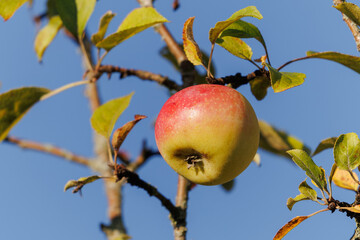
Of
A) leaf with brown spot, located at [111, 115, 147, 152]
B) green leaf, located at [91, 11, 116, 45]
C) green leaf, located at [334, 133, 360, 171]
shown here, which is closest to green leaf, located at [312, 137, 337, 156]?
green leaf, located at [334, 133, 360, 171]

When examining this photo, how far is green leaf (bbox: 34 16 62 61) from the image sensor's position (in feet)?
5.27

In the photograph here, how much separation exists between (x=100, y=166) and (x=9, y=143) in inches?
18.0

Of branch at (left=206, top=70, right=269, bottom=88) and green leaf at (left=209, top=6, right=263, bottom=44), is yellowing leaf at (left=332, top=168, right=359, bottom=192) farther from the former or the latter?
green leaf at (left=209, top=6, right=263, bottom=44)

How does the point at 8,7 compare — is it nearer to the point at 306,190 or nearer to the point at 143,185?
the point at 143,185

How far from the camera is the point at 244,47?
101 cm

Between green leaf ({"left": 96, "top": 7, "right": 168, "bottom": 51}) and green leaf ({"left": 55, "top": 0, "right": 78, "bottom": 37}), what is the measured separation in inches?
11.7

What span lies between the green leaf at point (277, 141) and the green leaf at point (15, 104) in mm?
752

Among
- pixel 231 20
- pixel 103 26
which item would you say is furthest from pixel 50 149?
pixel 231 20

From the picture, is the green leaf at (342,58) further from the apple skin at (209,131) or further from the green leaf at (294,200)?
the green leaf at (294,200)

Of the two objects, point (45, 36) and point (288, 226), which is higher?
point (45, 36)

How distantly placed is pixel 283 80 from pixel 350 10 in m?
0.20

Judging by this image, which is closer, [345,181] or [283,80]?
[283,80]

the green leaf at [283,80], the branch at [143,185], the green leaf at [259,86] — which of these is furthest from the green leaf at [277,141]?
the green leaf at [283,80]

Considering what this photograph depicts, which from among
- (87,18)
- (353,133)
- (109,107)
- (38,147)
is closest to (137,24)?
(109,107)
